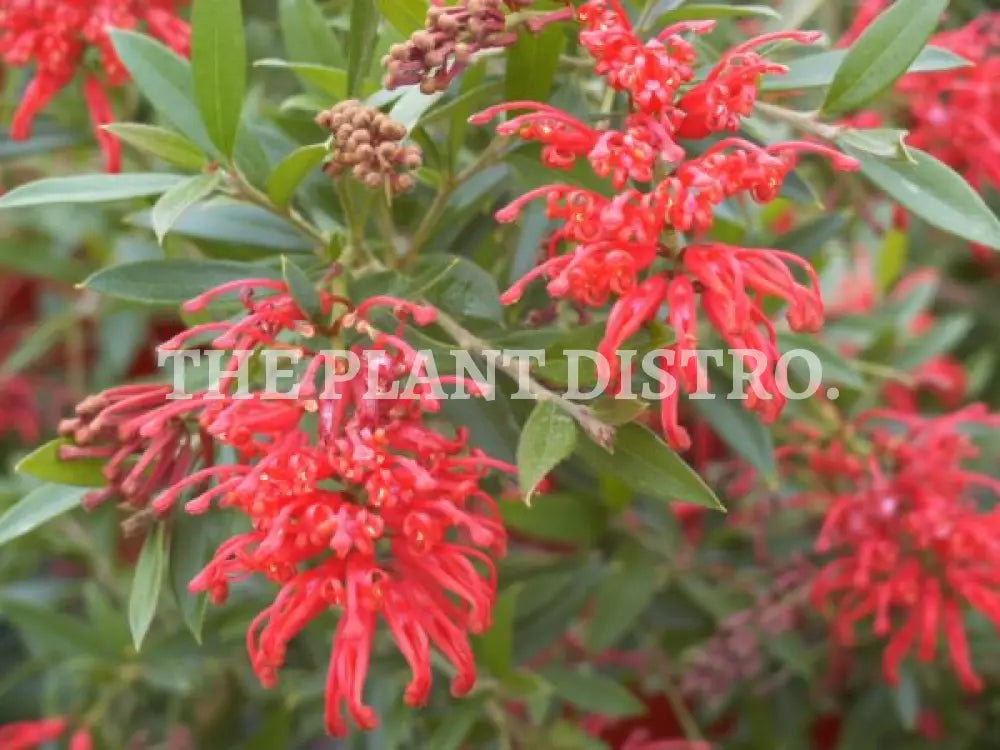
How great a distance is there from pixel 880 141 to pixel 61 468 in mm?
591

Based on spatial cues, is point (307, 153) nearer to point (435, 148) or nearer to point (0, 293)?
point (435, 148)

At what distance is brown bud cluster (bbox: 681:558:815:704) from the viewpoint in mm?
1267

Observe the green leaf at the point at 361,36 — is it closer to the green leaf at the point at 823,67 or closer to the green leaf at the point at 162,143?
the green leaf at the point at 162,143

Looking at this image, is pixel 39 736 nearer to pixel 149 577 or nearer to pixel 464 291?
pixel 149 577

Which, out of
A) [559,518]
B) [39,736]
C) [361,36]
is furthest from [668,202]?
[39,736]

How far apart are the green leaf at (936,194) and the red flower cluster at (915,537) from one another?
34cm

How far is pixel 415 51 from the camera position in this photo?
80cm

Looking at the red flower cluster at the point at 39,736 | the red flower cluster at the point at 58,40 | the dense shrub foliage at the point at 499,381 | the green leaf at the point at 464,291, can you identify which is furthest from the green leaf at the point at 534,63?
the red flower cluster at the point at 39,736

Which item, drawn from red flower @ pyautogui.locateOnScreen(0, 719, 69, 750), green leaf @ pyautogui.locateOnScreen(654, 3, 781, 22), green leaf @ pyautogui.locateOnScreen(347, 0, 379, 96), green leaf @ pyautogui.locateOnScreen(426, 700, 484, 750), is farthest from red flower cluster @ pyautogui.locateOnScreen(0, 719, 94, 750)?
green leaf @ pyautogui.locateOnScreen(654, 3, 781, 22)

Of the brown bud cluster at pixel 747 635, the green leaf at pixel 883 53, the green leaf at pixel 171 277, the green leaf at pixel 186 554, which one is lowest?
the brown bud cluster at pixel 747 635

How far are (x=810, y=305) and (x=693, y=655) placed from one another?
74 cm

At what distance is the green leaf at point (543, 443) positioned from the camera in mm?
799

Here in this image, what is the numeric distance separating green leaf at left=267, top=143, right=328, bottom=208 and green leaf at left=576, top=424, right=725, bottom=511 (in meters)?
0.26

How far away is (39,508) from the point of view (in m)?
0.94
